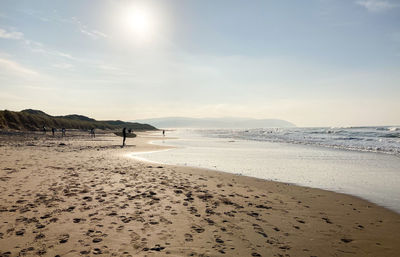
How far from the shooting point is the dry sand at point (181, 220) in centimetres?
516

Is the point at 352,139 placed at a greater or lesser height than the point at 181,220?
greater

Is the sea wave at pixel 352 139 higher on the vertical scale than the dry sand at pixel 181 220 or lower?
higher

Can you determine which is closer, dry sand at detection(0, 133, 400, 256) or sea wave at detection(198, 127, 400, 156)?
dry sand at detection(0, 133, 400, 256)

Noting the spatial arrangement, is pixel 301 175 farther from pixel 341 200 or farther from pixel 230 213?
pixel 230 213

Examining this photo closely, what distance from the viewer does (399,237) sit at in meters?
6.12

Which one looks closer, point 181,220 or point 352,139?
point 181,220

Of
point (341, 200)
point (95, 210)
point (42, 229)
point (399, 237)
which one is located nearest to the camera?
point (42, 229)

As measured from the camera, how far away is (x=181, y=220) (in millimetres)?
6738

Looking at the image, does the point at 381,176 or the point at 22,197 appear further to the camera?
the point at 381,176

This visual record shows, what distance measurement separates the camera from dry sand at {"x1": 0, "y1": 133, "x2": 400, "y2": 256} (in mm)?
5156

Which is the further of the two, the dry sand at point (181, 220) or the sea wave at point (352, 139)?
the sea wave at point (352, 139)

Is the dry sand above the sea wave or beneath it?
beneath

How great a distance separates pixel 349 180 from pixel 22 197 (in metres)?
15.5

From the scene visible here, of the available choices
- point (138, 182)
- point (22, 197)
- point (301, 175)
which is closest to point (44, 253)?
point (22, 197)
